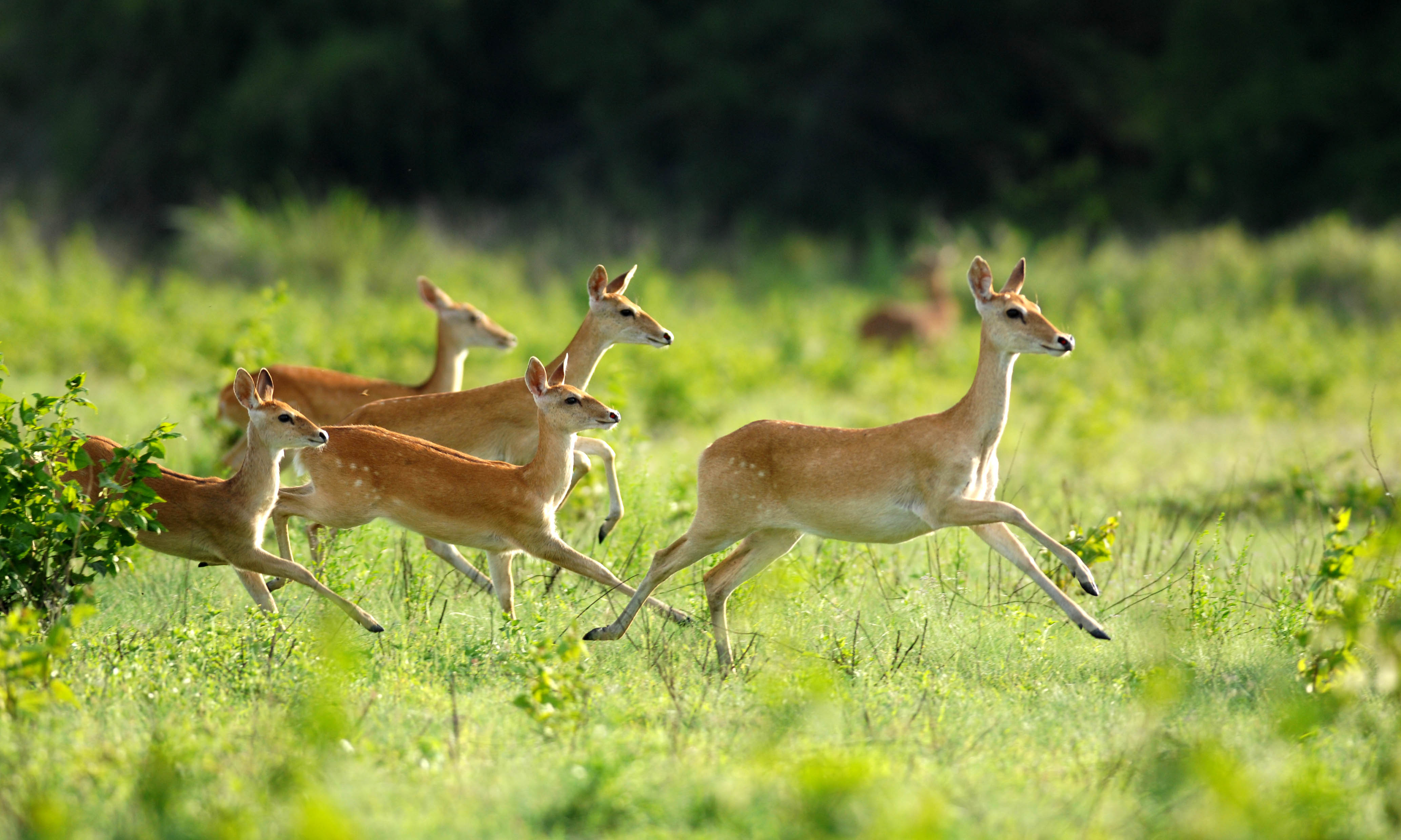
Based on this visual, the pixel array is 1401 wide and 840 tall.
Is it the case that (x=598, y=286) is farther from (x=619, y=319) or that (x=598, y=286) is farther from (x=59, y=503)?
(x=59, y=503)

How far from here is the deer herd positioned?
573 centimetres

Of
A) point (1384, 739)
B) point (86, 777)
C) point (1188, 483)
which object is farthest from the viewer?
point (1188, 483)

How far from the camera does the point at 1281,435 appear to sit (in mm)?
11453

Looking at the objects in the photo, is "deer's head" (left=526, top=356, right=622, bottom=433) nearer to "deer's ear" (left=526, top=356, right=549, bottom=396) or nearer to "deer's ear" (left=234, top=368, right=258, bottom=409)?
"deer's ear" (left=526, top=356, right=549, bottom=396)

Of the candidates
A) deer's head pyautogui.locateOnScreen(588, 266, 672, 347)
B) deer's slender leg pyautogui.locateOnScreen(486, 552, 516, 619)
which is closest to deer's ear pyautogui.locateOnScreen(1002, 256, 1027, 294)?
deer's head pyautogui.locateOnScreen(588, 266, 672, 347)

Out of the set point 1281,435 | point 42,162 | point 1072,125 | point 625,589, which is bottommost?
point 625,589

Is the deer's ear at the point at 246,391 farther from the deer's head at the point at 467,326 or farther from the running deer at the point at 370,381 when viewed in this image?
the deer's head at the point at 467,326

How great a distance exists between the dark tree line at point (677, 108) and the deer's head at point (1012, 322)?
19233mm

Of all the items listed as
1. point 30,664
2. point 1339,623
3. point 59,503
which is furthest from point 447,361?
point 1339,623

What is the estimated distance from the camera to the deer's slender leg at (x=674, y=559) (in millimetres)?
5898

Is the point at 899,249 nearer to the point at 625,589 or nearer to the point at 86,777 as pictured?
the point at 625,589

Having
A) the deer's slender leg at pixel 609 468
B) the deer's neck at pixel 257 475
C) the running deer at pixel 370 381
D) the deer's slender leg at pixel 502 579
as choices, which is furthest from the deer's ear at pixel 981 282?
the running deer at pixel 370 381

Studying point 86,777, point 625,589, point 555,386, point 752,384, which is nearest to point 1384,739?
point 625,589

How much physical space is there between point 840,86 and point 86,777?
24289mm
